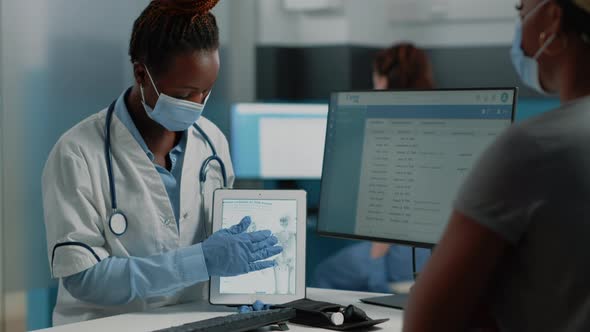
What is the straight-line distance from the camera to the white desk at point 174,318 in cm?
166

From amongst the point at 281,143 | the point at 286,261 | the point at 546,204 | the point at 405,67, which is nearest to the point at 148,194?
the point at 286,261

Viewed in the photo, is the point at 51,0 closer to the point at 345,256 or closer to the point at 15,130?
the point at 15,130

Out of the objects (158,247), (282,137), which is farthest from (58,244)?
(282,137)

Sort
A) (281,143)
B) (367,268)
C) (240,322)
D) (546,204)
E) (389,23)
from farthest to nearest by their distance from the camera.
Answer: (389,23), (281,143), (367,268), (240,322), (546,204)

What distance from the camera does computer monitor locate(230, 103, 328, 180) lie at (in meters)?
4.21

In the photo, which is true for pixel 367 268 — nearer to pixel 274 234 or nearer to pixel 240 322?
pixel 274 234

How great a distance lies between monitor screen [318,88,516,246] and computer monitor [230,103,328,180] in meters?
2.22

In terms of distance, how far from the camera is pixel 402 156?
1.86m

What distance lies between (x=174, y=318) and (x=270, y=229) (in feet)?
0.89

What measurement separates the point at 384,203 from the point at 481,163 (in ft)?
2.87

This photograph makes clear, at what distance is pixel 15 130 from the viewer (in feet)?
9.32

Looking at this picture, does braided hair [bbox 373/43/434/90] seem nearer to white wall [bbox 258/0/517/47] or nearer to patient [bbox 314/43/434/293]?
patient [bbox 314/43/434/293]

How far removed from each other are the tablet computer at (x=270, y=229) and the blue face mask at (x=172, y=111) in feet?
0.55

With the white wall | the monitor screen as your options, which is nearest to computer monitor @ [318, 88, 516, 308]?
the monitor screen
